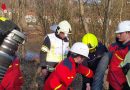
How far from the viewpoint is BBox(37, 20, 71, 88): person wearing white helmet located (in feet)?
23.4

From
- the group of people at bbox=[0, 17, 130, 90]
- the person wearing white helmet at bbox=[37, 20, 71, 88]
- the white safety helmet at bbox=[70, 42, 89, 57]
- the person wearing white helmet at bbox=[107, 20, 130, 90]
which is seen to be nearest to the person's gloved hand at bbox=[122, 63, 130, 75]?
the group of people at bbox=[0, 17, 130, 90]

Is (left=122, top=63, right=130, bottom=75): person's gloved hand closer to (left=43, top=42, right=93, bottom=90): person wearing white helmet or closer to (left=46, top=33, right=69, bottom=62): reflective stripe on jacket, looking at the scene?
(left=43, top=42, right=93, bottom=90): person wearing white helmet

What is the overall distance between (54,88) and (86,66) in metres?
1.05

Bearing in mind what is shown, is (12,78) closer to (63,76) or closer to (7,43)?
(7,43)

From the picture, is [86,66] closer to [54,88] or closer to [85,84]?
[85,84]

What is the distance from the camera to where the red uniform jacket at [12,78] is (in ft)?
16.6

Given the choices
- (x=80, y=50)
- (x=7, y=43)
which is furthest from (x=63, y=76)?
(x=7, y=43)

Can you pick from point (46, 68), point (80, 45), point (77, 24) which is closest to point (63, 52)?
point (46, 68)

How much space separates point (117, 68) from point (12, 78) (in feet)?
5.03

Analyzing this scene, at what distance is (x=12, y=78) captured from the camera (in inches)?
206

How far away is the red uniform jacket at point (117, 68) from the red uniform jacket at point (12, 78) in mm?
1377

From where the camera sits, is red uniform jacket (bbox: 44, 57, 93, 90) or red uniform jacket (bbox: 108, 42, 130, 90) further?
red uniform jacket (bbox: 108, 42, 130, 90)

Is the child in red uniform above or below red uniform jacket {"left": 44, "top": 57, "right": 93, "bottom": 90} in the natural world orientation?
above

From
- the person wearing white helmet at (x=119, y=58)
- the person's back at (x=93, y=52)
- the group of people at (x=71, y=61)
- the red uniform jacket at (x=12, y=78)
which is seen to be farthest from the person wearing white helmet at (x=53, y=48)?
the red uniform jacket at (x=12, y=78)
